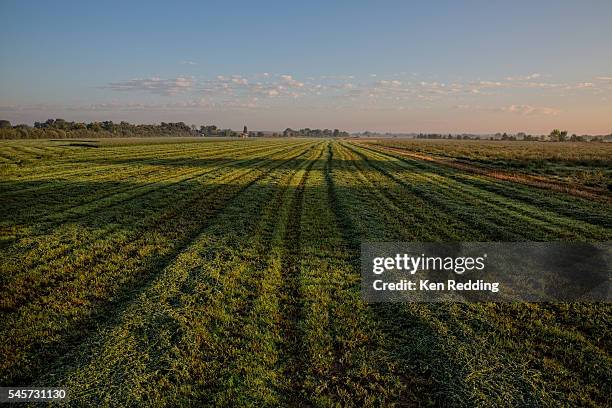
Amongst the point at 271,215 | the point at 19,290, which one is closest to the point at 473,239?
the point at 271,215

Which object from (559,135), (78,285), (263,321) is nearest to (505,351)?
(263,321)

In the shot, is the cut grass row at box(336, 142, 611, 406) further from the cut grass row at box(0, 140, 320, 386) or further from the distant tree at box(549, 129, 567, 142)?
the distant tree at box(549, 129, 567, 142)

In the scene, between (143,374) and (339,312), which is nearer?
(143,374)

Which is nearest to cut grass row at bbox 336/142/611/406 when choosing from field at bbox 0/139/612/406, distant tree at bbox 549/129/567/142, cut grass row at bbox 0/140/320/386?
field at bbox 0/139/612/406

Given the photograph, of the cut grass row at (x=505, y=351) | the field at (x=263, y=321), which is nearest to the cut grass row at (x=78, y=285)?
the field at (x=263, y=321)

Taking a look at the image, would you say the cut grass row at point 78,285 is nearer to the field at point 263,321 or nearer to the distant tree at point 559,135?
the field at point 263,321

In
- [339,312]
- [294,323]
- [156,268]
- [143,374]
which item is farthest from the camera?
[156,268]

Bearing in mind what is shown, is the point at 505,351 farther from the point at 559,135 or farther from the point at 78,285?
the point at 559,135

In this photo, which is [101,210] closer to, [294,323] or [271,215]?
[271,215]

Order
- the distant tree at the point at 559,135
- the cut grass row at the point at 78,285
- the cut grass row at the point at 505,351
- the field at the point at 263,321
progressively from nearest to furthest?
the cut grass row at the point at 505,351
the field at the point at 263,321
the cut grass row at the point at 78,285
the distant tree at the point at 559,135

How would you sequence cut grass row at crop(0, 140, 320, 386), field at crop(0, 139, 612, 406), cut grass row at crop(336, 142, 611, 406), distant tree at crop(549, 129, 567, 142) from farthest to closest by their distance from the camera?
distant tree at crop(549, 129, 567, 142)
cut grass row at crop(0, 140, 320, 386)
field at crop(0, 139, 612, 406)
cut grass row at crop(336, 142, 611, 406)

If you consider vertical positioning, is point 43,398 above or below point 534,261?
below
